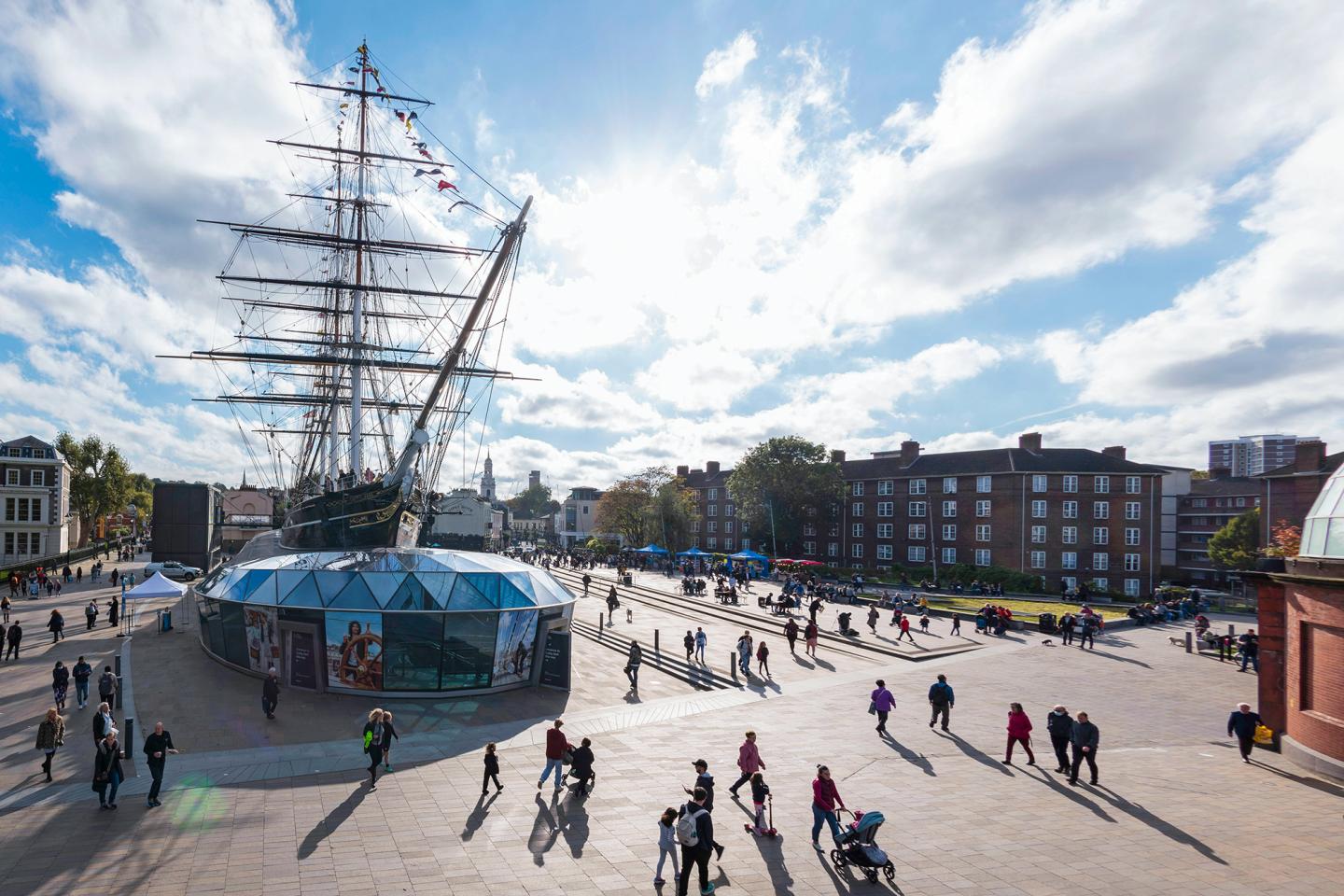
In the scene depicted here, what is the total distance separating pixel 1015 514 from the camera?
2334 inches

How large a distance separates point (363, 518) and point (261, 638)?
998 centimetres

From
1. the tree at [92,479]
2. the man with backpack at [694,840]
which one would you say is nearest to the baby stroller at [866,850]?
the man with backpack at [694,840]

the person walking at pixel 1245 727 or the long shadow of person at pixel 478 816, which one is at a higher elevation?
the person walking at pixel 1245 727

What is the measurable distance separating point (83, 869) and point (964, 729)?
683 inches

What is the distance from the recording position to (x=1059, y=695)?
812 inches

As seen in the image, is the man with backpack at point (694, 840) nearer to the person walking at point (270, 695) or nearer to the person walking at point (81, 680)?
the person walking at point (270, 695)

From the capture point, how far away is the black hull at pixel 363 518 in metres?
29.2

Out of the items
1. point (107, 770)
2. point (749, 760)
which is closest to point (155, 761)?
point (107, 770)

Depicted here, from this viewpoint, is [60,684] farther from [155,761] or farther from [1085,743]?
[1085,743]

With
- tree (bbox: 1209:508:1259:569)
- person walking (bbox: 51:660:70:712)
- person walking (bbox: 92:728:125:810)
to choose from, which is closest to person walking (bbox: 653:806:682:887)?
person walking (bbox: 92:728:125:810)

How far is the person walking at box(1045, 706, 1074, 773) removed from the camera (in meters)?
13.2

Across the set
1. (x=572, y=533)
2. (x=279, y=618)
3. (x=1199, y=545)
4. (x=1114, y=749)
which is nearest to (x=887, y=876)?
(x=1114, y=749)

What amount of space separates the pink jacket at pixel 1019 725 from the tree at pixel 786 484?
1933 inches

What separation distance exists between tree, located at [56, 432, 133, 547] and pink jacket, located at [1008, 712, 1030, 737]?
90.6m
